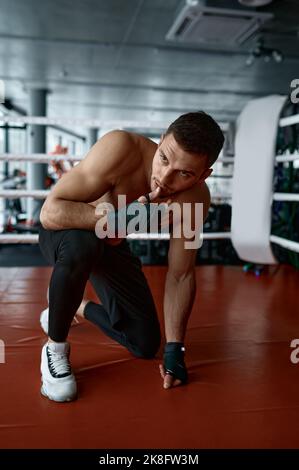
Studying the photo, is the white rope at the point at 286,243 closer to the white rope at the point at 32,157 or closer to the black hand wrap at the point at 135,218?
the white rope at the point at 32,157

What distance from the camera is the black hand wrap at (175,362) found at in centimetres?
133

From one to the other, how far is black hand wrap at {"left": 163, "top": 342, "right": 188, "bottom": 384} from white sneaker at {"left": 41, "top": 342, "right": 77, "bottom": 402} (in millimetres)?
286

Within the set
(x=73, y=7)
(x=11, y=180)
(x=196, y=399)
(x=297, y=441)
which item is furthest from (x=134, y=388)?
(x=11, y=180)

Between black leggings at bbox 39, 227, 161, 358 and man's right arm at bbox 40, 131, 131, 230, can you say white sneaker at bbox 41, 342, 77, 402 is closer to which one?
black leggings at bbox 39, 227, 161, 358

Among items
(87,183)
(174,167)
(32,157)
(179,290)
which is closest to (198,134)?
(174,167)

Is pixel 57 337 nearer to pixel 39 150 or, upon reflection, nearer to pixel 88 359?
pixel 88 359

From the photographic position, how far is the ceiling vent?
3.97 m

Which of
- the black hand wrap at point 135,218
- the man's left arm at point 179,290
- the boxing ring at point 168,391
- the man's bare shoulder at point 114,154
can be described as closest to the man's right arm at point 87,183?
the man's bare shoulder at point 114,154

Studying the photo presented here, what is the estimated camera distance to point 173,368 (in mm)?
1334

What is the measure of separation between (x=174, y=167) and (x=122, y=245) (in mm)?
497

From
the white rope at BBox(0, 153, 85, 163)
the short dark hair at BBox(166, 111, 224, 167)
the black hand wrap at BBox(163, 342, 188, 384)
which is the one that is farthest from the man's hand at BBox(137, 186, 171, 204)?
the white rope at BBox(0, 153, 85, 163)

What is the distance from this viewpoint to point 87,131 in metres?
13.6

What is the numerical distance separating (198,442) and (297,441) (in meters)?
0.23

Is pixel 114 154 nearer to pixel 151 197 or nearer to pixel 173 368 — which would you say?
pixel 151 197
